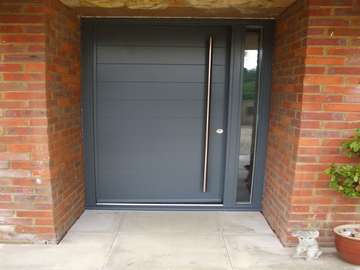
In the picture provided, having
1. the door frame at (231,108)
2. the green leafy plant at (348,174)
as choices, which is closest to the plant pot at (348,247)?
the green leafy plant at (348,174)

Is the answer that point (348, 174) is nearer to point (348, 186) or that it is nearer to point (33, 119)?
point (348, 186)

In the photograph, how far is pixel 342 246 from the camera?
2.41 metres

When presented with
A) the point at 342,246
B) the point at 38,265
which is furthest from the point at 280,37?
the point at 38,265

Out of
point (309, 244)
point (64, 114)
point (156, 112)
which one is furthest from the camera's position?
point (156, 112)

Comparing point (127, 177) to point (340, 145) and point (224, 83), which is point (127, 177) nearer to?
point (224, 83)

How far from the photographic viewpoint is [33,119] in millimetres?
2510

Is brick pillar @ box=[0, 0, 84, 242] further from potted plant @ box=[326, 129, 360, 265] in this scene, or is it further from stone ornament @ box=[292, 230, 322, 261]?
potted plant @ box=[326, 129, 360, 265]

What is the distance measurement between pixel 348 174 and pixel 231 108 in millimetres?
1345

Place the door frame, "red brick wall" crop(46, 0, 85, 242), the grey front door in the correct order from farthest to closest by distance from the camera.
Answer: the grey front door < the door frame < "red brick wall" crop(46, 0, 85, 242)

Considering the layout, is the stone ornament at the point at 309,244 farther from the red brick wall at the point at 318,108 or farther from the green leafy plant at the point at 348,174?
the green leafy plant at the point at 348,174

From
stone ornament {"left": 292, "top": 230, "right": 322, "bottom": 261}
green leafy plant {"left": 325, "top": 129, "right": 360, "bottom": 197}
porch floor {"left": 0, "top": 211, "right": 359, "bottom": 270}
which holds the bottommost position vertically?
porch floor {"left": 0, "top": 211, "right": 359, "bottom": 270}

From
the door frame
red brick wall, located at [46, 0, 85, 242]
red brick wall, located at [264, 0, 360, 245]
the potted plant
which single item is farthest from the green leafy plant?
red brick wall, located at [46, 0, 85, 242]

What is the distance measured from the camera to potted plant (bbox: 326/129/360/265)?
7.63ft

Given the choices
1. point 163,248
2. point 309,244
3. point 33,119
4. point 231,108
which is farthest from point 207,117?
point 33,119
